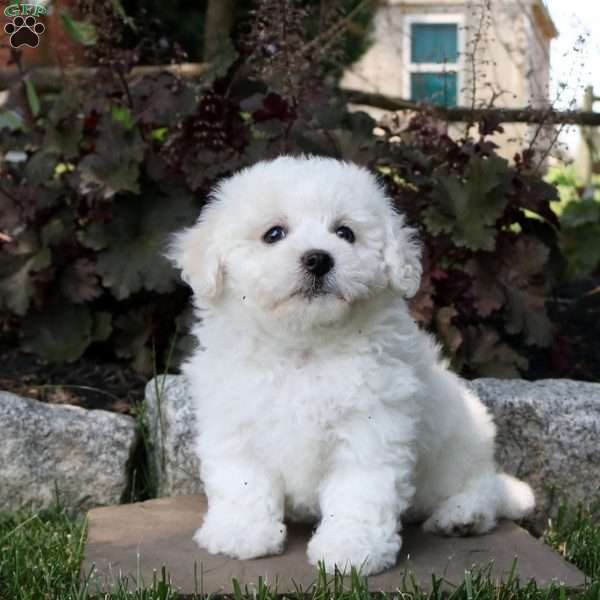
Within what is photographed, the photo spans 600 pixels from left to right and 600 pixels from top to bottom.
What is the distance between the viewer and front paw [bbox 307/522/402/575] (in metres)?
2.68

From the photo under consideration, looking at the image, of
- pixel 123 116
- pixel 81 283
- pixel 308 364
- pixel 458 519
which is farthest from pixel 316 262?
pixel 123 116

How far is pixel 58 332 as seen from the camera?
180 inches

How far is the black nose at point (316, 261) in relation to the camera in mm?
2617

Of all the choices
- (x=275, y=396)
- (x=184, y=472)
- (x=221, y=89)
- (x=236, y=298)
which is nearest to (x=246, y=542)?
(x=275, y=396)

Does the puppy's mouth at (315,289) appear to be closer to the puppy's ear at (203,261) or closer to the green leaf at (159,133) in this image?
the puppy's ear at (203,261)

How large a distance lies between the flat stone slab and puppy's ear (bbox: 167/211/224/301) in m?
0.81

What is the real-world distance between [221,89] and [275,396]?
2.34m

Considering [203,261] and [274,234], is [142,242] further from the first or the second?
[274,234]

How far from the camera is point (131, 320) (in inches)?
179

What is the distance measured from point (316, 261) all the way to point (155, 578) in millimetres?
1020

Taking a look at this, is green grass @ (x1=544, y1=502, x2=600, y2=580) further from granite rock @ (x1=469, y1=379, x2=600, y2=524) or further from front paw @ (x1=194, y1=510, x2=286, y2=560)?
front paw @ (x1=194, y1=510, x2=286, y2=560)

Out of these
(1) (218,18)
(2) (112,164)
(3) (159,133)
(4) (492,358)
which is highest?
(1) (218,18)

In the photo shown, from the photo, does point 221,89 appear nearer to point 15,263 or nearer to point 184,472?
point 15,263

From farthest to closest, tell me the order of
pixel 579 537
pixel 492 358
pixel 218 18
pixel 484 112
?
1. pixel 218 18
2. pixel 484 112
3. pixel 492 358
4. pixel 579 537
